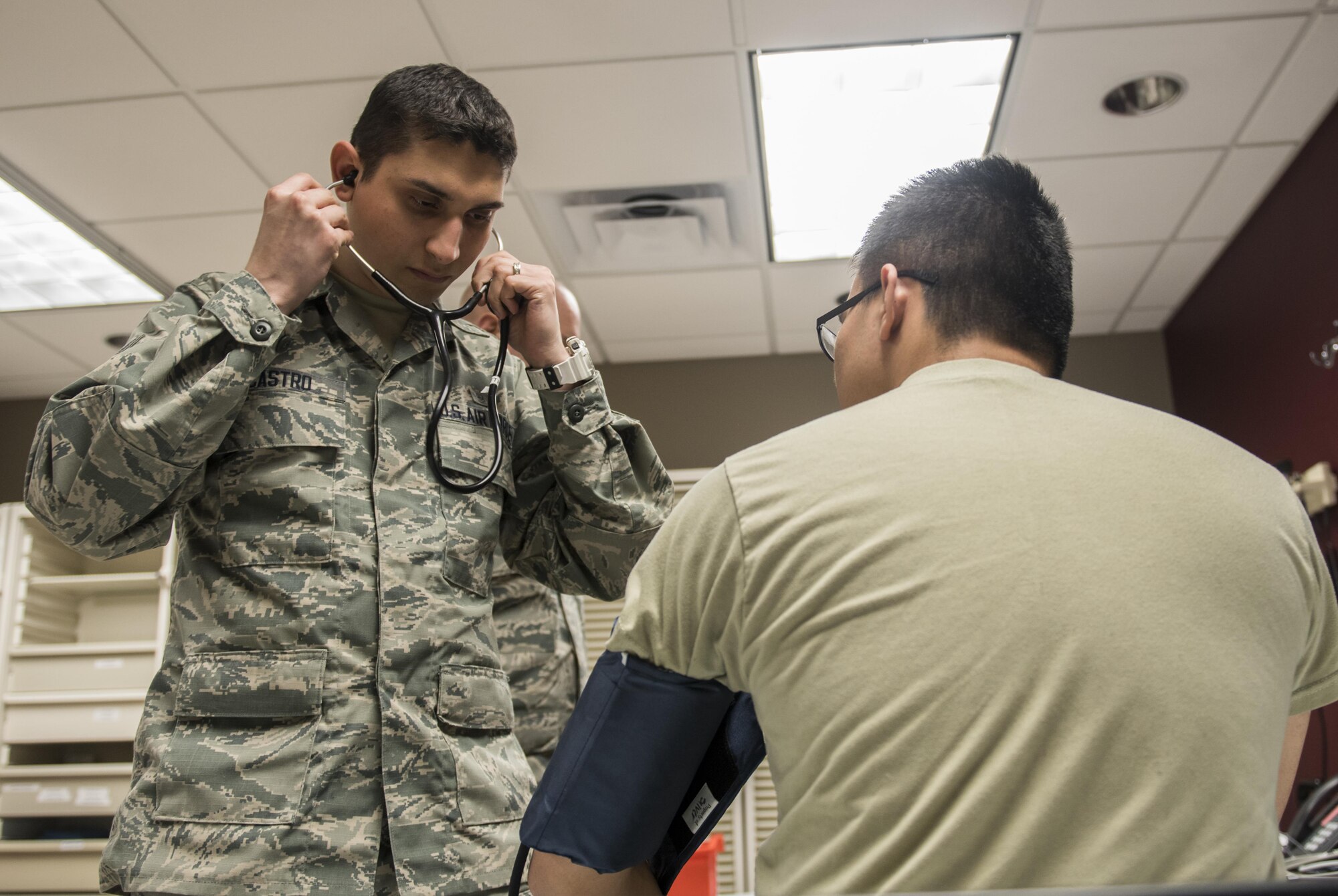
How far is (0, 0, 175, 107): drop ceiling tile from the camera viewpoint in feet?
8.90

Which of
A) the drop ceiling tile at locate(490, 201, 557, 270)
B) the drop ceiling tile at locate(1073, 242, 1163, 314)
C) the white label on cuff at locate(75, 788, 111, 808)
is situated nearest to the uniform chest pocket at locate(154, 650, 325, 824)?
the drop ceiling tile at locate(490, 201, 557, 270)

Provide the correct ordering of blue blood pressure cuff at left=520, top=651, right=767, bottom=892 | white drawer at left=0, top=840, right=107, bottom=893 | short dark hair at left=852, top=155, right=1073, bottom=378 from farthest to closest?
white drawer at left=0, top=840, right=107, bottom=893
short dark hair at left=852, top=155, right=1073, bottom=378
blue blood pressure cuff at left=520, top=651, right=767, bottom=892

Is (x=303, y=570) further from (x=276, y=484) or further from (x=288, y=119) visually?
(x=288, y=119)

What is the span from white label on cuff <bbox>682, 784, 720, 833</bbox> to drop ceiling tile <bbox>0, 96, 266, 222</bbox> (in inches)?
117

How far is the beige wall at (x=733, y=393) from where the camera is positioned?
5.09 metres

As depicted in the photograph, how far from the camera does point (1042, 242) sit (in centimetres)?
103

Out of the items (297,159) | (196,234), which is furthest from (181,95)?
(196,234)

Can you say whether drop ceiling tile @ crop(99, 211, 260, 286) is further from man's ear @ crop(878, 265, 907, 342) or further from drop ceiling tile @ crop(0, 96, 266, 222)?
man's ear @ crop(878, 265, 907, 342)

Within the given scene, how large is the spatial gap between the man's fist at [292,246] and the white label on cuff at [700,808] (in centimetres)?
71

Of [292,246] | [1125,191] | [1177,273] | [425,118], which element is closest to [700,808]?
[292,246]

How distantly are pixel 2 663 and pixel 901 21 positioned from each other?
402cm

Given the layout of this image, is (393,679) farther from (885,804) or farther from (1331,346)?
(1331,346)

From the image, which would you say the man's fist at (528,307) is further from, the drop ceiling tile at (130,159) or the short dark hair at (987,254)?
the drop ceiling tile at (130,159)

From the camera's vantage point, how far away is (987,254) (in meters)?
1.01
